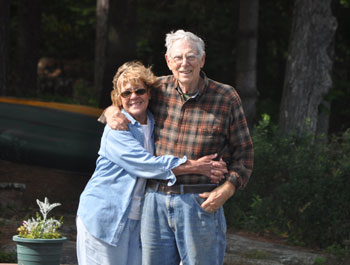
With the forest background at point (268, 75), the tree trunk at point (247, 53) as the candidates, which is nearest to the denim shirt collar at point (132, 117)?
the forest background at point (268, 75)

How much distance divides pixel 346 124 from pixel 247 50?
26.4 ft

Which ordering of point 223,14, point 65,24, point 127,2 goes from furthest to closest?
point 65,24
point 223,14
point 127,2

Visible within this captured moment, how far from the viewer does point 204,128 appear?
3902 millimetres

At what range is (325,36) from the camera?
12.0 metres

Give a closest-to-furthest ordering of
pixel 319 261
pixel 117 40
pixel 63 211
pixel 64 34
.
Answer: pixel 319 261, pixel 63 211, pixel 117 40, pixel 64 34

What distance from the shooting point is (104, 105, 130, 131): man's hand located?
3.97 m

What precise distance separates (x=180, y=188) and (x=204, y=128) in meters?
0.37

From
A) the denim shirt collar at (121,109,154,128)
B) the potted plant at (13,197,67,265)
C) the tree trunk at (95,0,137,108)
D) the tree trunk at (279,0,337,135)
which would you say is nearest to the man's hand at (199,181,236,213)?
the denim shirt collar at (121,109,154,128)

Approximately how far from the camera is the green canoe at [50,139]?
10789 millimetres

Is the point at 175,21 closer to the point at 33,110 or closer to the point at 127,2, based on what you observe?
the point at 127,2

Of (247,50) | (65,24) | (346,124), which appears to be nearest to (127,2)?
(247,50)

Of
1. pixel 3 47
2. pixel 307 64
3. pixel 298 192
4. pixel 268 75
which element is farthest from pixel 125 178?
pixel 268 75

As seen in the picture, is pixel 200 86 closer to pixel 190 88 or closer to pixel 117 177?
pixel 190 88

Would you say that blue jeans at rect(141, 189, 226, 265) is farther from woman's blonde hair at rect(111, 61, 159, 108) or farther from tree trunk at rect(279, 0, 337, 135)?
tree trunk at rect(279, 0, 337, 135)
